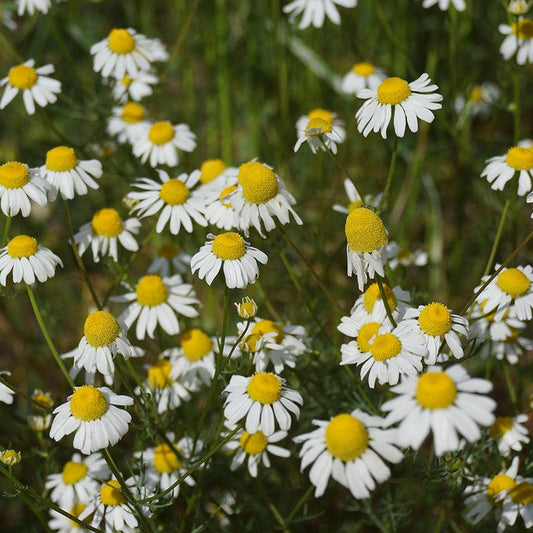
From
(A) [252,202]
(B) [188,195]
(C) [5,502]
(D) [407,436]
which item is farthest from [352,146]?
(D) [407,436]

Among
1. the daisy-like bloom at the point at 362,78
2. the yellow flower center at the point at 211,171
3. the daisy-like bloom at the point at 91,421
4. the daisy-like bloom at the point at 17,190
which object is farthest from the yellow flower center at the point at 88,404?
the daisy-like bloom at the point at 362,78

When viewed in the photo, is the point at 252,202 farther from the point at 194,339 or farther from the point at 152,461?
the point at 152,461

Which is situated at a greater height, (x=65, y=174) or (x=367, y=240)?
(x=65, y=174)

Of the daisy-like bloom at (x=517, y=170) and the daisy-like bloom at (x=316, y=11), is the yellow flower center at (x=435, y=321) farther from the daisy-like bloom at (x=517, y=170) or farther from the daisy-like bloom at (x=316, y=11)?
the daisy-like bloom at (x=316, y=11)

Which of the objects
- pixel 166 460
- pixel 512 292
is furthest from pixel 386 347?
pixel 166 460

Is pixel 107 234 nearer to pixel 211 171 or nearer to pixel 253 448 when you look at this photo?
pixel 211 171

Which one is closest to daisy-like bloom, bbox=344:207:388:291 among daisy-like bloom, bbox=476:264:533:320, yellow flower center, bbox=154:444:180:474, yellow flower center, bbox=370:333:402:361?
yellow flower center, bbox=370:333:402:361
